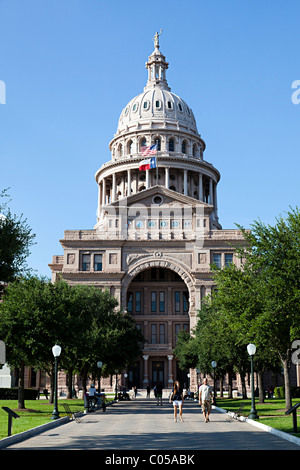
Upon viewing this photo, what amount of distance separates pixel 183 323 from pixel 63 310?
4728 cm

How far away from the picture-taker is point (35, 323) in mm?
35719

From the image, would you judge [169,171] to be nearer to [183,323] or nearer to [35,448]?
[183,323]

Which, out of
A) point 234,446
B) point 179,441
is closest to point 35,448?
point 179,441

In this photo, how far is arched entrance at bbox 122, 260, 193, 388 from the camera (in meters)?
80.7

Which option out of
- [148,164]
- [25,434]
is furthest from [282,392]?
[25,434]

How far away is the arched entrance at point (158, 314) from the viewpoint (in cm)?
8069

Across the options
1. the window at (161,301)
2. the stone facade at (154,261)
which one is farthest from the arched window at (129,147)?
the window at (161,301)

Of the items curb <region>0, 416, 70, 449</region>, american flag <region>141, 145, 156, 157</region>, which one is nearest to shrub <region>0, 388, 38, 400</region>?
curb <region>0, 416, 70, 449</region>

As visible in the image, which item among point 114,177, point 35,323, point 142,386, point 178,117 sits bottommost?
point 142,386

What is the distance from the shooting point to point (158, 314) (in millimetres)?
83250

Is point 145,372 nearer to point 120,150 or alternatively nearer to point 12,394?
point 12,394

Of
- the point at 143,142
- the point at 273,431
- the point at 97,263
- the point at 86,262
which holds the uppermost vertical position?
the point at 143,142

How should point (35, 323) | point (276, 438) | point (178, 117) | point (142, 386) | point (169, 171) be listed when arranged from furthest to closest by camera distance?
point (178, 117)
point (169, 171)
point (142, 386)
point (35, 323)
point (276, 438)

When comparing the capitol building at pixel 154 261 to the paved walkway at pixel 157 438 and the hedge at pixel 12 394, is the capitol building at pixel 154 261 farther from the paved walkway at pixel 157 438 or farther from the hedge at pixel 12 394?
the paved walkway at pixel 157 438
